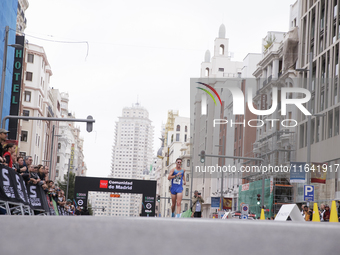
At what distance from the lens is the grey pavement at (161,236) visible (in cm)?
303

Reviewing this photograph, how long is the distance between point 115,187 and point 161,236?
42.4 meters

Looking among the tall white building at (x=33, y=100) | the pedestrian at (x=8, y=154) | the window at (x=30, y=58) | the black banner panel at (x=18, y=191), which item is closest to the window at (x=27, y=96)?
the tall white building at (x=33, y=100)

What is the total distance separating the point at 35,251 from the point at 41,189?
39.6ft

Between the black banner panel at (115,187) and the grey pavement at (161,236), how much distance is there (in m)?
40.8

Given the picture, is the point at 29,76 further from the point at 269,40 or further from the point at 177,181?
the point at 177,181

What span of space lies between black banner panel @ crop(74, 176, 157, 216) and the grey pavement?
40.8 metres

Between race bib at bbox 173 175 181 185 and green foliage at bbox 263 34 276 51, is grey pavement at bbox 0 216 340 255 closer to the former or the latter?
race bib at bbox 173 175 181 185

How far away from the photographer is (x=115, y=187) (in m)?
45.1

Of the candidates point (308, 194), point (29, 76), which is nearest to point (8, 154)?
point (308, 194)

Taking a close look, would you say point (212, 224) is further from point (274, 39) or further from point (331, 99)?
point (274, 39)

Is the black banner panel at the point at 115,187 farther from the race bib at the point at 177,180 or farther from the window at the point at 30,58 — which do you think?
the window at the point at 30,58

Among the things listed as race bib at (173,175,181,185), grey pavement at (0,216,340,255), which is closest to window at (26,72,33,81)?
race bib at (173,175,181,185)

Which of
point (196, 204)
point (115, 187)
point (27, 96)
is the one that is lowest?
point (196, 204)

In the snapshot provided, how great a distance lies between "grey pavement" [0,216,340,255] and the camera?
3.03m
